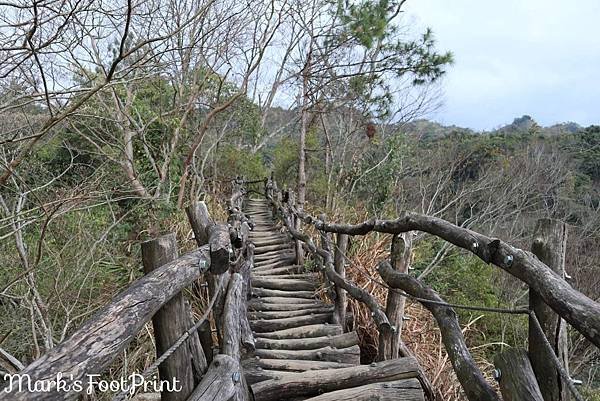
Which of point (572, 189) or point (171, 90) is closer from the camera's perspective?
point (171, 90)

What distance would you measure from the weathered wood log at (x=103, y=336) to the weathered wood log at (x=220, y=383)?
43cm

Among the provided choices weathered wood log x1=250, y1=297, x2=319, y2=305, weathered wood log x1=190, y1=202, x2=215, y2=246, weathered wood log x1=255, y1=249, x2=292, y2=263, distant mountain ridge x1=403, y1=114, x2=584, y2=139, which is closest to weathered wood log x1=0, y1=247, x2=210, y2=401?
weathered wood log x1=190, y1=202, x2=215, y2=246

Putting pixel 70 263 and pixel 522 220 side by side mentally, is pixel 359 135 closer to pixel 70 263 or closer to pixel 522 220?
pixel 522 220

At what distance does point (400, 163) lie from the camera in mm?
11727

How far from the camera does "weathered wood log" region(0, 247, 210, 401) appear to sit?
0.97 m

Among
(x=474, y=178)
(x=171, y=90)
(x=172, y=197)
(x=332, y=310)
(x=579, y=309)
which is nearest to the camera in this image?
(x=579, y=309)

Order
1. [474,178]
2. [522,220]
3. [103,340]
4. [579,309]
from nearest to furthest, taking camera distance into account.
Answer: [103,340] < [579,309] < [522,220] < [474,178]

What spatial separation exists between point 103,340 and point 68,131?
395 inches

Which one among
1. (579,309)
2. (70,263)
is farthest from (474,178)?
(579,309)

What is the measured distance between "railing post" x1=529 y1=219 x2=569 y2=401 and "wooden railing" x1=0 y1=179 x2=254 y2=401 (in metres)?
1.26

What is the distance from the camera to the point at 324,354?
3.48 metres

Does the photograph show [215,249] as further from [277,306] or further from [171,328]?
[277,306]

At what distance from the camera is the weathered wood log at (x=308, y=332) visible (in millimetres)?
3996

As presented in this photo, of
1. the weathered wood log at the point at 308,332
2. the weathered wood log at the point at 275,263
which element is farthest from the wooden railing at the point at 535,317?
the weathered wood log at the point at 275,263
